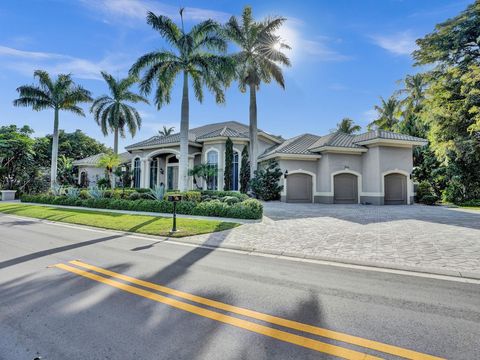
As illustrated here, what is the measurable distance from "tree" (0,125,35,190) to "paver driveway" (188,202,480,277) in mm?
29439

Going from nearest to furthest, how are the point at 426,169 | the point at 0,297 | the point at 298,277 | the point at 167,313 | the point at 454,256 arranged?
the point at 167,313
the point at 0,297
the point at 298,277
the point at 454,256
the point at 426,169

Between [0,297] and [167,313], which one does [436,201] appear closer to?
[167,313]

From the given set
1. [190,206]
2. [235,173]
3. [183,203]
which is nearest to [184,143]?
[183,203]

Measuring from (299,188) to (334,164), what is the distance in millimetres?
3444

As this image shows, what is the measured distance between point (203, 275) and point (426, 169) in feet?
85.5

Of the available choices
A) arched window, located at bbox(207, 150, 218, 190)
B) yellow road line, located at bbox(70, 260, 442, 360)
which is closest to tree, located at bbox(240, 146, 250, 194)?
arched window, located at bbox(207, 150, 218, 190)

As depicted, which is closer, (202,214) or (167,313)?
(167,313)

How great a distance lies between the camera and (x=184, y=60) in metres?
16.5

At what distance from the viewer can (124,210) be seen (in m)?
15.3

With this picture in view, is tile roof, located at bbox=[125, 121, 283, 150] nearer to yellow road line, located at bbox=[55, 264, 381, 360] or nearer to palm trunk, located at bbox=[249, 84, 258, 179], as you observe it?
palm trunk, located at bbox=[249, 84, 258, 179]

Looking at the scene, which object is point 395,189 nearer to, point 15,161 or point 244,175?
point 244,175

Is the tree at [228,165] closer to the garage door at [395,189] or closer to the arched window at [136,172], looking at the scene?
the arched window at [136,172]

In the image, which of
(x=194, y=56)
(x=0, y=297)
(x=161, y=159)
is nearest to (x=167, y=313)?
(x=0, y=297)

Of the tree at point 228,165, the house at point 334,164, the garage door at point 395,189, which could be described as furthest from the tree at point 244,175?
the garage door at point 395,189
